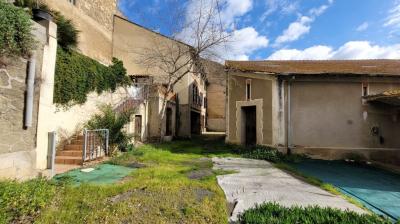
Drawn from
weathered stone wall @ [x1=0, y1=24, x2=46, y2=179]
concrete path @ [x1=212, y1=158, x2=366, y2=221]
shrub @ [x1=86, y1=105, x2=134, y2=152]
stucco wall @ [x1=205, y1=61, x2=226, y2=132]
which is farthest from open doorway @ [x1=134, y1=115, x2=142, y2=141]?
stucco wall @ [x1=205, y1=61, x2=226, y2=132]

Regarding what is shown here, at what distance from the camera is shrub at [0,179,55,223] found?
365cm

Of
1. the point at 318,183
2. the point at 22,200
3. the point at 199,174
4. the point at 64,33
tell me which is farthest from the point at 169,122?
the point at 22,200

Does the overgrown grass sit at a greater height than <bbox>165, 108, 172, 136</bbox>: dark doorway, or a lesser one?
lesser

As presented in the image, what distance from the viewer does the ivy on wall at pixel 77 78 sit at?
8875 mm

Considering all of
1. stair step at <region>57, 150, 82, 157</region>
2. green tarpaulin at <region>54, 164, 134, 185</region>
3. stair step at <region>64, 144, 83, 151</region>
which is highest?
stair step at <region>64, 144, 83, 151</region>

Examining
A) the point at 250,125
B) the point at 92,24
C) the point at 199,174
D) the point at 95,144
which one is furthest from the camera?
the point at 92,24

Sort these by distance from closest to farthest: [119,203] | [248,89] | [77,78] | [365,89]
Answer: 1. [119,203]
2. [77,78]
3. [365,89]
4. [248,89]

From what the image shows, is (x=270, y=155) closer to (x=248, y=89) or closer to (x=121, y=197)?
(x=248, y=89)

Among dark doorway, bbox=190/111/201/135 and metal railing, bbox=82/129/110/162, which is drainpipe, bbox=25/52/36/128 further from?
dark doorway, bbox=190/111/201/135

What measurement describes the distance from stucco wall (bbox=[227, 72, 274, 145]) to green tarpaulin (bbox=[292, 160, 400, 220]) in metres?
2.39

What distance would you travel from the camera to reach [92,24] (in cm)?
1691

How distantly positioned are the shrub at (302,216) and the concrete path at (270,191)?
13.0 inches

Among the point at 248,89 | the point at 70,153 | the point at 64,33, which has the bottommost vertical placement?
the point at 70,153

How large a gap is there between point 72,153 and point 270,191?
21.6 feet
